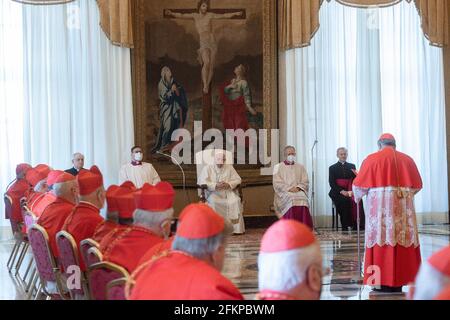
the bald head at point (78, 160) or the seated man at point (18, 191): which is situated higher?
the bald head at point (78, 160)

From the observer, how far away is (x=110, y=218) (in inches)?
204

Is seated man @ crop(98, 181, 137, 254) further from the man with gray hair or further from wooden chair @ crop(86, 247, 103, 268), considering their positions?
the man with gray hair

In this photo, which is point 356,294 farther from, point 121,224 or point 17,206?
point 17,206

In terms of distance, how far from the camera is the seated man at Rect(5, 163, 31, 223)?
9.71 m

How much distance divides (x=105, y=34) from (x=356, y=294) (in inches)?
342

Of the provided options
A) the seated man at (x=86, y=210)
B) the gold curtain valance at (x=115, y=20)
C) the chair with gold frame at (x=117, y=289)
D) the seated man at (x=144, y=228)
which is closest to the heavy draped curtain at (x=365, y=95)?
the gold curtain valance at (x=115, y=20)

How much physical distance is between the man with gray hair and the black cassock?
6.43m

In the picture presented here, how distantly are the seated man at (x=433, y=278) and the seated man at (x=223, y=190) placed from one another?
1090 cm

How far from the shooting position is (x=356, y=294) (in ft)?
25.5

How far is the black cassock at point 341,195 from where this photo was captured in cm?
1462

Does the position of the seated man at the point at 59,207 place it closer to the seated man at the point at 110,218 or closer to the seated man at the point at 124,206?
the seated man at the point at 110,218

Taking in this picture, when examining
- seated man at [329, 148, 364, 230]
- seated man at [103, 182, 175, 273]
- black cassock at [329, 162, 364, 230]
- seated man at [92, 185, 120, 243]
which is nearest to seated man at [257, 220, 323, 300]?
seated man at [103, 182, 175, 273]
